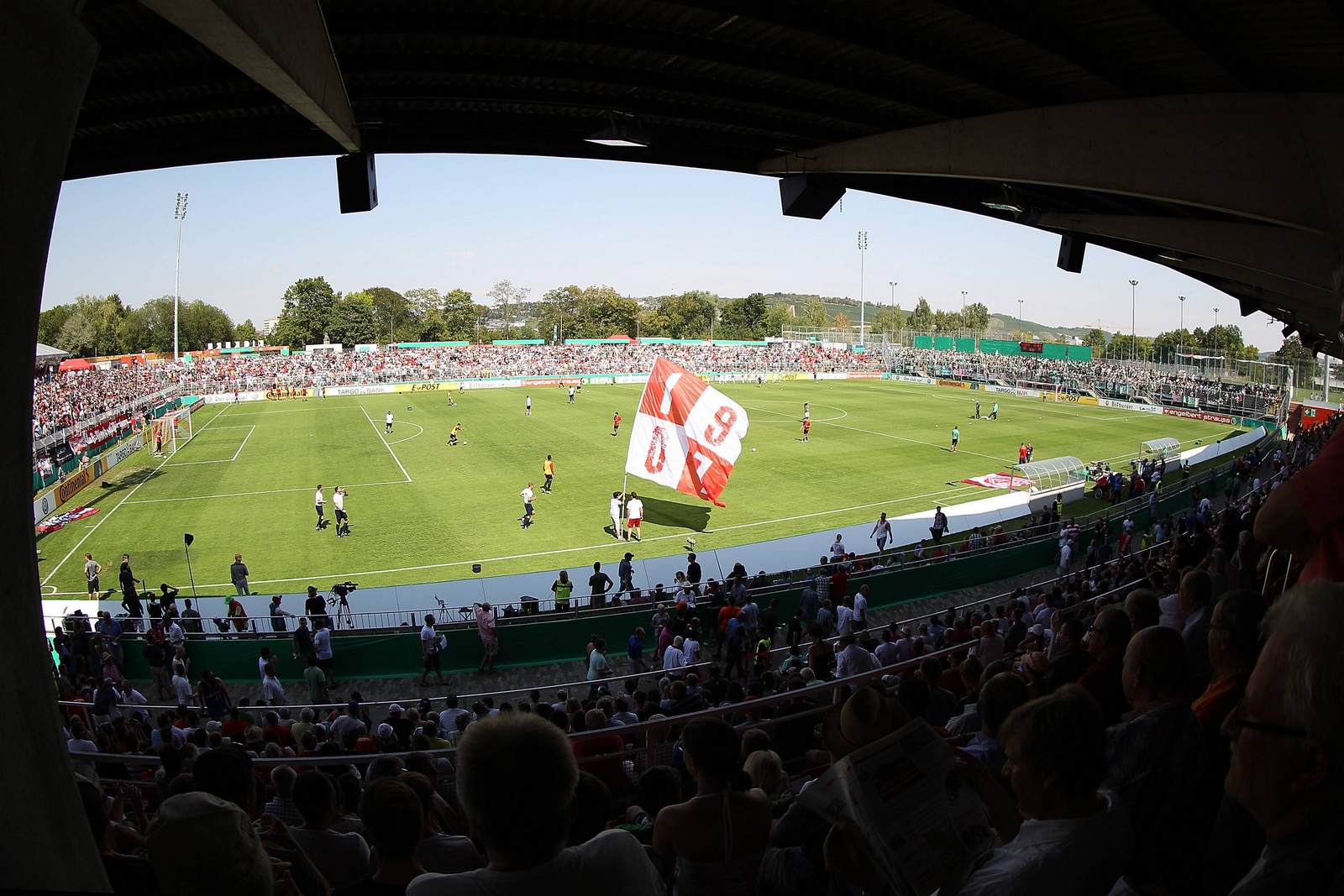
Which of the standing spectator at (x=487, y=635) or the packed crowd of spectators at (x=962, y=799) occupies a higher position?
the packed crowd of spectators at (x=962, y=799)

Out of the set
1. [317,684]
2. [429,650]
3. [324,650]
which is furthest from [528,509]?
[317,684]

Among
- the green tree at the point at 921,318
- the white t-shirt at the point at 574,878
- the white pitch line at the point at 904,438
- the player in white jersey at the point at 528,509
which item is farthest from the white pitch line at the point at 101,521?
the green tree at the point at 921,318

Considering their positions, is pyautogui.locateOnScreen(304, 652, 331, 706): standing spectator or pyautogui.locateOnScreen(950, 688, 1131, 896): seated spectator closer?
pyautogui.locateOnScreen(950, 688, 1131, 896): seated spectator

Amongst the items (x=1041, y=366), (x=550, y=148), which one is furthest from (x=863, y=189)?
(x=1041, y=366)

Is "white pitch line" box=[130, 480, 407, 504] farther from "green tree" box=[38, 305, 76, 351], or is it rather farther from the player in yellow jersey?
"green tree" box=[38, 305, 76, 351]

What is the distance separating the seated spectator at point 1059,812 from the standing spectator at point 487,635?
1300 centimetres

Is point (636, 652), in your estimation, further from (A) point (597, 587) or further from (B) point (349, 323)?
(B) point (349, 323)

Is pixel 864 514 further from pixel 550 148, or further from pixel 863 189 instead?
pixel 550 148

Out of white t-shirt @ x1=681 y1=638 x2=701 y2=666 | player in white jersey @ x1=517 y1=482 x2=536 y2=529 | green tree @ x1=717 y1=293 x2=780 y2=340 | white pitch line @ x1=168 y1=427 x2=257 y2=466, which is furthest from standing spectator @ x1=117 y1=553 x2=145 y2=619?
green tree @ x1=717 y1=293 x2=780 y2=340

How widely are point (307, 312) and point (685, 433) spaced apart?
115 m

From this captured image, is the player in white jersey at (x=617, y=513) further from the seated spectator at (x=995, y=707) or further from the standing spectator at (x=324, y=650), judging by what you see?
the seated spectator at (x=995, y=707)

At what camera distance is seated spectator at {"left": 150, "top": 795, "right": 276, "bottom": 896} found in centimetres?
205

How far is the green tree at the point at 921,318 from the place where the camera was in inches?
7174

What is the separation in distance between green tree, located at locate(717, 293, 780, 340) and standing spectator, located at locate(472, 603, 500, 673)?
126 metres
